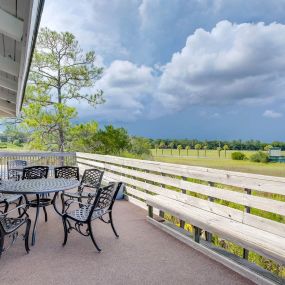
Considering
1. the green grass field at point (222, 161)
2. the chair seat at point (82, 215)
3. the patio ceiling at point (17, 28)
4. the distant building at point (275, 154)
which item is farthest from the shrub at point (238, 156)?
the patio ceiling at point (17, 28)

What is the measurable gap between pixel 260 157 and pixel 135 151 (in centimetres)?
717

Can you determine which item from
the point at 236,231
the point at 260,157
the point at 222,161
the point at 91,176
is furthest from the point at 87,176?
the point at 260,157

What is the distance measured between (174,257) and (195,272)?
0.39 metres

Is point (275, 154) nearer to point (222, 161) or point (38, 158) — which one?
point (222, 161)

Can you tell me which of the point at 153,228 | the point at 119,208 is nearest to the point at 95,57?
the point at 119,208

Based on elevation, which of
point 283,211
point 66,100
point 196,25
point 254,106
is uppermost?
point 196,25

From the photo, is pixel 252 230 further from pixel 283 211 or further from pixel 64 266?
pixel 64 266

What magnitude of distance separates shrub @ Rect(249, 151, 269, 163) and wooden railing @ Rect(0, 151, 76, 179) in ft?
34.3

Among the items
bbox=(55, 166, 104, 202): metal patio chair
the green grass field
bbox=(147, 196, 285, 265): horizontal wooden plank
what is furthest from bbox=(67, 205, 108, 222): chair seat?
the green grass field

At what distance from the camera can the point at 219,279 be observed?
259 cm

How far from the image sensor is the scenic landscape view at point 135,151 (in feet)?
8.97

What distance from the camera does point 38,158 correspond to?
9.27 meters

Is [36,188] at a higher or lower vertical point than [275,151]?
lower

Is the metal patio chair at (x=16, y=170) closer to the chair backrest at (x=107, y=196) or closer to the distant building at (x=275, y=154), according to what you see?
the chair backrest at (x=107, y=196)
